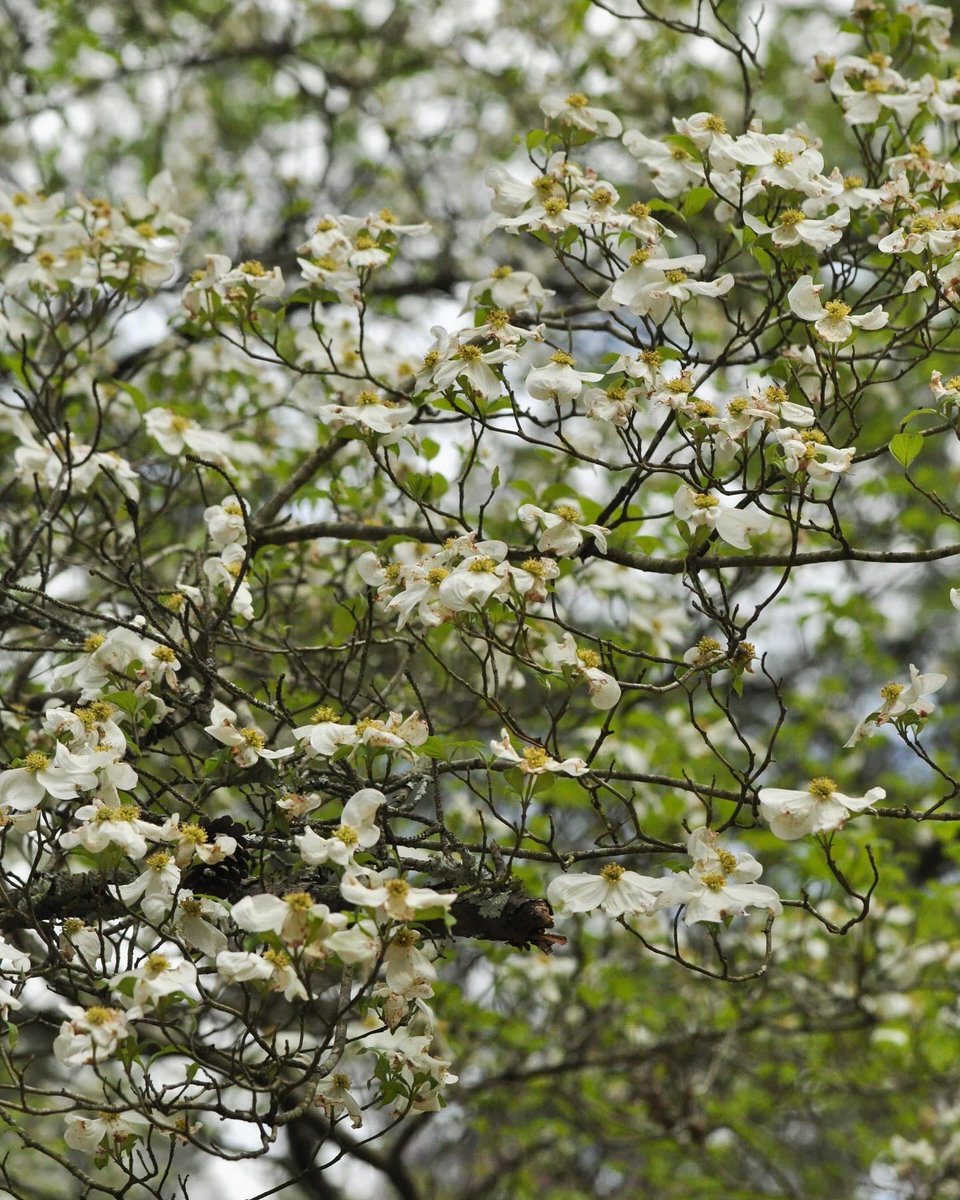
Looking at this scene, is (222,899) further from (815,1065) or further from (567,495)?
(815,1065)

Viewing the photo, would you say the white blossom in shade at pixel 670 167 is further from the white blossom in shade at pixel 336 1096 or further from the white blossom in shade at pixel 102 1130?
the white blossom in shade at pixel 102 1130

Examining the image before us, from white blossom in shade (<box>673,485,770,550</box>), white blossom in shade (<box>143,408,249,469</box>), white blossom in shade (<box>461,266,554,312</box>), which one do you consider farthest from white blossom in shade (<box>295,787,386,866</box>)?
white blossom in shade (<box>143,408,249,469</box>)

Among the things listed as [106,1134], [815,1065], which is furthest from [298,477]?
[815,1065]

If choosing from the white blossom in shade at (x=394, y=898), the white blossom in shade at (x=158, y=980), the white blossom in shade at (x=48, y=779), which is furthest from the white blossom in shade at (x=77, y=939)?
the white blossom in shade at (x=394, y=898)

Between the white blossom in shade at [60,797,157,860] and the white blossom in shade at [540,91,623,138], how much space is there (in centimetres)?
167

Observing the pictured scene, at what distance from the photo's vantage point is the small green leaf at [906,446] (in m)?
2.15

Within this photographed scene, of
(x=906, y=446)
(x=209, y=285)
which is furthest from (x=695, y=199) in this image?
(x=209, y=285)

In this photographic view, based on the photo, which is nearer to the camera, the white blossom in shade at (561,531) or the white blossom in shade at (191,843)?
the white blossom in shade at (191,843)

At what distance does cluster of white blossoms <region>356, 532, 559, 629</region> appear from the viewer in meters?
2.03

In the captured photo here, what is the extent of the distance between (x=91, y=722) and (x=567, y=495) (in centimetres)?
Result: 120

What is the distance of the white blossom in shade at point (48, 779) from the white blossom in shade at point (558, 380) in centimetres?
92

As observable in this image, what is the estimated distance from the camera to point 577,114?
2.82 meters

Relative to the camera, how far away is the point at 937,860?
719cm

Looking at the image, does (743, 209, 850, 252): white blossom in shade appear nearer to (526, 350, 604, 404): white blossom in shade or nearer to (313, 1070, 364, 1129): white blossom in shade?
(526, 350, 604, 404): white blossom in shade
